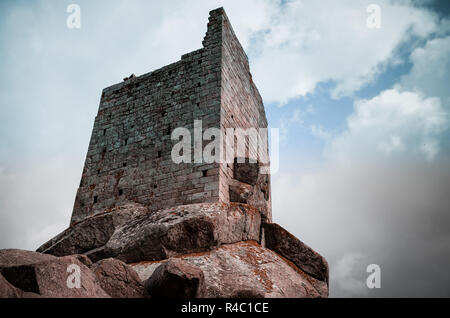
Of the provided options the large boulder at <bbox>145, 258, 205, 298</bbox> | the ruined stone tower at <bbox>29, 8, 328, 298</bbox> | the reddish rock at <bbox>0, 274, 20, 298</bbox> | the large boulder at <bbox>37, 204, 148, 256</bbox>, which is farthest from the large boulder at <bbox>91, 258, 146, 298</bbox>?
the large boulder at <bbox>37, 204, 148, 256</bbox>

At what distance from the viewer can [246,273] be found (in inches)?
249

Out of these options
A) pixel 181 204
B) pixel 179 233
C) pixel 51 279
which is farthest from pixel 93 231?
pixel 51 279

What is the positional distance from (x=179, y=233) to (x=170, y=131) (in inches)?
132

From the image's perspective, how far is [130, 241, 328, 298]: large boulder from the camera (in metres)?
5.64

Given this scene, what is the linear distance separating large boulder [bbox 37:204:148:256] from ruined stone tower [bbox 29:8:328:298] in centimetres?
3

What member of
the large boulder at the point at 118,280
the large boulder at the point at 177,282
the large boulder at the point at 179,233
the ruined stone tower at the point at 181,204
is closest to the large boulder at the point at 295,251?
the ruined stone tower at the point at 181,204

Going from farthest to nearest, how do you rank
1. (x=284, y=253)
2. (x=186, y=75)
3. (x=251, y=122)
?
(x=251, y=122) → (x=186, y=75) → (x=284, y=253)

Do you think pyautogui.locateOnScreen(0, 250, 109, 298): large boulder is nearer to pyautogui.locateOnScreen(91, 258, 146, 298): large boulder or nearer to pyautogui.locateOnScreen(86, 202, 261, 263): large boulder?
pyautogui.locateOnScreen(91, 258, 146, 298): large boulder

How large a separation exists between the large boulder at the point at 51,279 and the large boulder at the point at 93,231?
3.93m

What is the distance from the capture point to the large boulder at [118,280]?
15.8 feet
